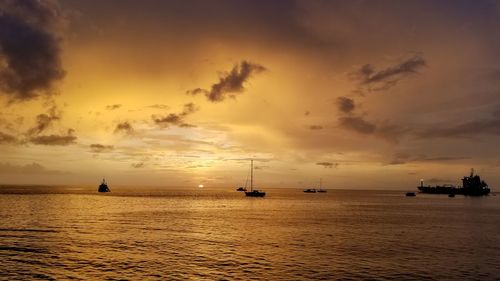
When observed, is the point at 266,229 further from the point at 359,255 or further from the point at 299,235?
the point at 359,255

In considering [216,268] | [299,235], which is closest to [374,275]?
[216,268]

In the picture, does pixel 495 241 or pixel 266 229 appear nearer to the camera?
pixel 495 241

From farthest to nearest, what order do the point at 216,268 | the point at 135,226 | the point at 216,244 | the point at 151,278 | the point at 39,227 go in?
the point at 135,226
the point at 39,227
the point at 216,244
the point at 216,268
the point at 151,278

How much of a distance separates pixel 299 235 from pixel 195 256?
1041 inches

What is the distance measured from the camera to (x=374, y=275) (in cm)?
4256

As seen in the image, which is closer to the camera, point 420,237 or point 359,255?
point 359,255

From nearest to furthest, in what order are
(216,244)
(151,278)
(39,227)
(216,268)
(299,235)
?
(151,278)
(216,268)
(216,244)
(299,235)
(39,227)

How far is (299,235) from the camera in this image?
243 ft

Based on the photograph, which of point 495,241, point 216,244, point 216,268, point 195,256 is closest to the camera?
point 216,268

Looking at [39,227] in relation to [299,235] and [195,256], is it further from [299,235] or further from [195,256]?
[299,235]

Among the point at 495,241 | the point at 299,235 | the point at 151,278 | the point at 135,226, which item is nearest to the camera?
the point at 151,278

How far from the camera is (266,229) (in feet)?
274

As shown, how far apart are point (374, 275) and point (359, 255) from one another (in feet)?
37.0

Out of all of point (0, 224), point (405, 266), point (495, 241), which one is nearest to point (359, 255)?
point (405, 266)
